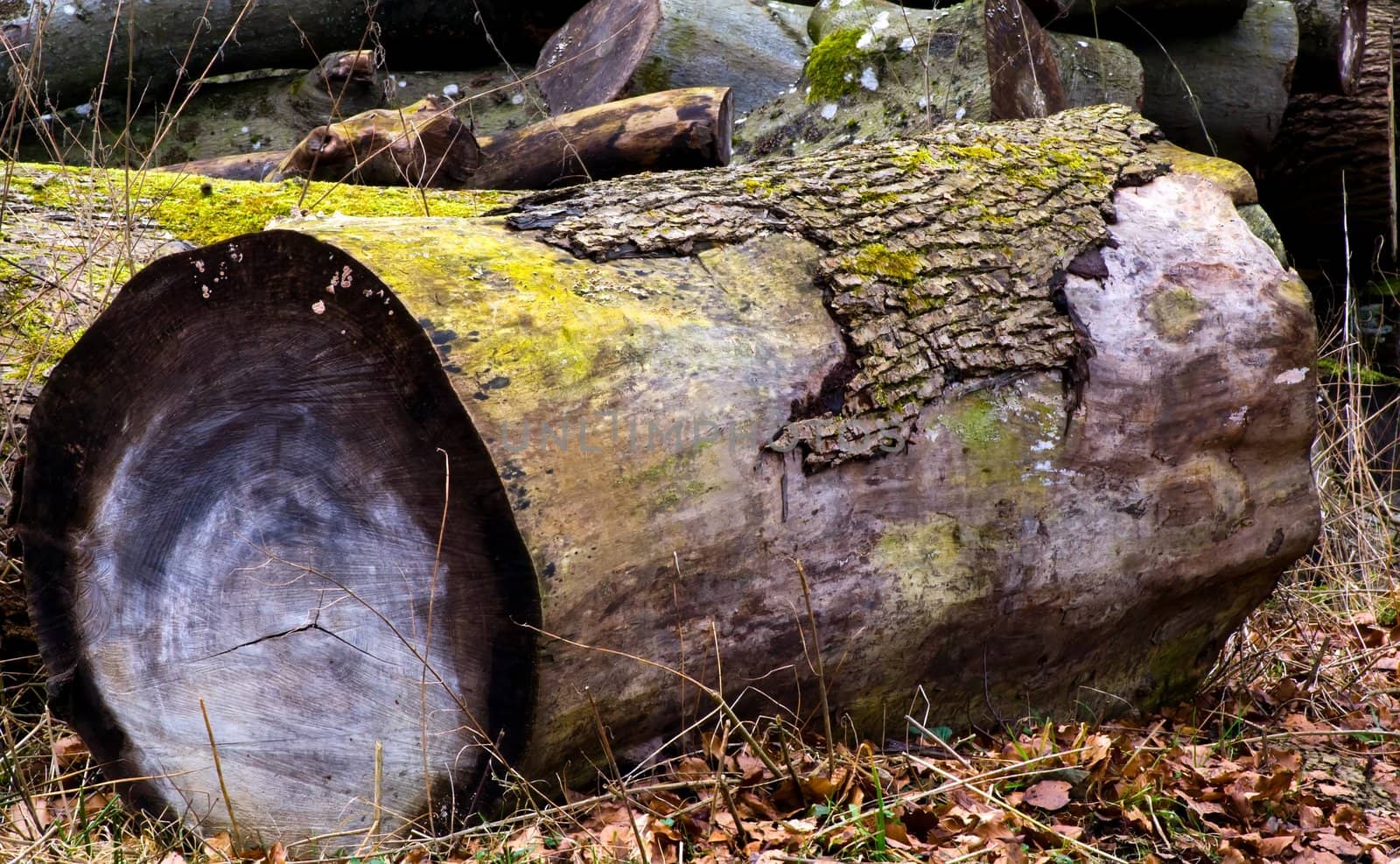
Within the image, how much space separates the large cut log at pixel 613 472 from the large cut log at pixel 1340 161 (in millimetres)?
4020

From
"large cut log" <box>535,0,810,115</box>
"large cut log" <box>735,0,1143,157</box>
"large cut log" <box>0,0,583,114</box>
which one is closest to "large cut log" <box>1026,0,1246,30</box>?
"large cut log" <box>735,0,1143,157</box>

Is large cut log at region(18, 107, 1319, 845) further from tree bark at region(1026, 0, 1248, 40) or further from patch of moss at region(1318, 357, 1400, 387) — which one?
patch of moss at region(1318, 357, 1400, 387)

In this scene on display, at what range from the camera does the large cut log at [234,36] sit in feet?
18.7

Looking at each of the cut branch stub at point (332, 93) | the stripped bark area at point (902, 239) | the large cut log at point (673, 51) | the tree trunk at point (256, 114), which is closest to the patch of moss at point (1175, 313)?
the stripped bark area at point (902, 239)

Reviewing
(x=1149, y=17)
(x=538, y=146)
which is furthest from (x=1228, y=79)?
(x=538, y=146)

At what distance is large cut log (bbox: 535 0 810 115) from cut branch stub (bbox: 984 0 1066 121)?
3.99 feet

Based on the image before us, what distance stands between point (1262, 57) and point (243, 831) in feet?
19.0

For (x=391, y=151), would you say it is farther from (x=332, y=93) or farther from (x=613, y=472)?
(x=613, y=472)

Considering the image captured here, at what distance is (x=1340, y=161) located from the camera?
6160 millimetres

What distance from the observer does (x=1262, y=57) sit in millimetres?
5684

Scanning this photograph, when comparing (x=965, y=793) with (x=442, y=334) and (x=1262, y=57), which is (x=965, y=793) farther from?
(x=1262, y=57)

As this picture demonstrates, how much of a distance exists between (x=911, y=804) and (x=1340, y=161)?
214 inches

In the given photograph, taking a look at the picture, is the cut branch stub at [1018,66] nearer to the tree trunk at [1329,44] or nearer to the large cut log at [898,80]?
the large cut log at [898,80]

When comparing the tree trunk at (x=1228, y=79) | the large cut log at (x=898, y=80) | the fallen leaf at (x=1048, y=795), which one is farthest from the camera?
the tree trunk at (x=1228, y=79)
